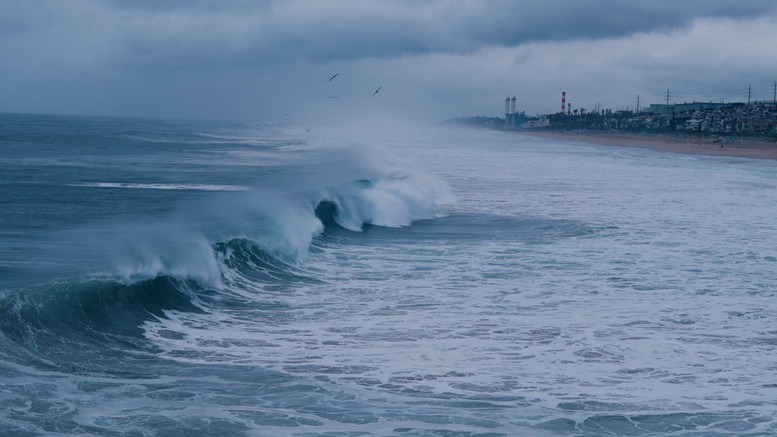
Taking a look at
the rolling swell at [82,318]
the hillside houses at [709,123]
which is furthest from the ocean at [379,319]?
the hillside houses at [709,123]

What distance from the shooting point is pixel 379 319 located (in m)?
9.84

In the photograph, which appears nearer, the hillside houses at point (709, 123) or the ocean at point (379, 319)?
the ocean at point (379, 319)

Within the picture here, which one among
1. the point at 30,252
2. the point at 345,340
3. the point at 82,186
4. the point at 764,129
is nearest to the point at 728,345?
the point at 345,340

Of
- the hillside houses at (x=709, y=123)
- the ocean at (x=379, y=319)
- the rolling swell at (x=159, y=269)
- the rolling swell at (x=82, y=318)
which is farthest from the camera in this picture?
the hillside houses at (x=709, y=123)

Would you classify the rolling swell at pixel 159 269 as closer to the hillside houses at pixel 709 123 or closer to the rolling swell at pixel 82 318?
the rolling swell at pixel 82 318

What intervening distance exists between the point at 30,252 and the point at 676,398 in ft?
30.9

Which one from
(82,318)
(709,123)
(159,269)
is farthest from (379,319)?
(709,123)

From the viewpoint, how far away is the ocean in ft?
21.8

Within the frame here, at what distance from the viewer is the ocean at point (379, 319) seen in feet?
21.8

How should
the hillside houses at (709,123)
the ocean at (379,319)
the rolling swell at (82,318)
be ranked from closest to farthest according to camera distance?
1. the ocean at (379,319)
2. the rolling swell at (82,318)
3. the hillside houses at (709,123)

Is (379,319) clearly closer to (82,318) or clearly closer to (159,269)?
(82,318)

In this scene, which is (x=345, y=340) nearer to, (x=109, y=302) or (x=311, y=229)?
(x=109, y=302)

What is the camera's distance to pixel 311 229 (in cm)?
1739

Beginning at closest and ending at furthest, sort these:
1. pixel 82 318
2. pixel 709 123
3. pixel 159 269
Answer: pixel 82 318 < pixel 159 269 < pixel 709 123
